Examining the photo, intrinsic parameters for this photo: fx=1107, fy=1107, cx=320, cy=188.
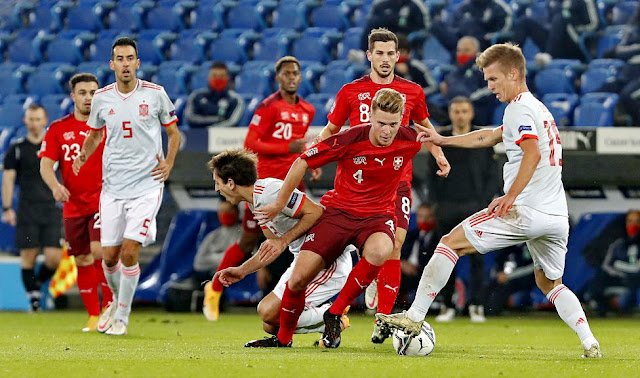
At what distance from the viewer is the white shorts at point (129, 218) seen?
8461 millimetres

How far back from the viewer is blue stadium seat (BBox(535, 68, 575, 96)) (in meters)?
13.4

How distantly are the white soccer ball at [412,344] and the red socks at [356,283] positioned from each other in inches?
16.4

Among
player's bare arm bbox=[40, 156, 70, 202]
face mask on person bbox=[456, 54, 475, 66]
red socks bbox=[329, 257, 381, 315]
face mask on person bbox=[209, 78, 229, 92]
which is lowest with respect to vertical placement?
red socks bbox=[329, 257, 381, 315]

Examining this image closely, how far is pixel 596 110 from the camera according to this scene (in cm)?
1233

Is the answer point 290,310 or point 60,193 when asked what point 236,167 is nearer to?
point 290,310

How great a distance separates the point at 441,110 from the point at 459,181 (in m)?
1.10

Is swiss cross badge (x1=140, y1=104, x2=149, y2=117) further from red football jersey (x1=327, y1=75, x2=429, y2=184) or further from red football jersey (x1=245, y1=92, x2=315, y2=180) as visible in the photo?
red football jersey (x1=245, y1=92, x2=315, y2=180)

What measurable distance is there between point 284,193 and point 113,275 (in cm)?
275

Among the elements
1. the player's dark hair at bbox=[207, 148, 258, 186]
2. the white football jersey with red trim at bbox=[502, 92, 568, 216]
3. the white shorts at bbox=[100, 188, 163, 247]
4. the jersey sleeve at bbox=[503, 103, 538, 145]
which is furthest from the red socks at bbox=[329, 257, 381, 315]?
the white shorts at bbox=[100, 188, 163, 247]

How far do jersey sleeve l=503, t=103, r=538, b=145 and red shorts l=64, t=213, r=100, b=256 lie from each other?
433 centimetres

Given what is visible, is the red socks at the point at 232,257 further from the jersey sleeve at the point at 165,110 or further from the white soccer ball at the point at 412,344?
the white soccer ball at the point at 412,344

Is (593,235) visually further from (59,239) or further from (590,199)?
(59,239)

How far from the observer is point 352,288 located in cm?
689

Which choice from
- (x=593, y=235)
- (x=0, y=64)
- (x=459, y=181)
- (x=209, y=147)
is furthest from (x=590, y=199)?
(x=0, y=64)
